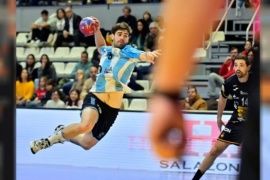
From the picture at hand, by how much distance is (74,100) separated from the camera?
5.37 metres

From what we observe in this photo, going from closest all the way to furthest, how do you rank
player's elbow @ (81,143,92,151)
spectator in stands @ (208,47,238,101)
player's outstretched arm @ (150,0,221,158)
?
player's outstretched arm @ (150,0,221,158) → player's elbow @ (81,143,92,151) → spectator in stands @ (208,47,238,101)

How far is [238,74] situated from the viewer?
4555 millimetres

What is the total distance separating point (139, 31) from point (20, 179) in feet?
5.38

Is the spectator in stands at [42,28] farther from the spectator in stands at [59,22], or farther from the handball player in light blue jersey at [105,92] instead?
the handball player in light blue jersey at [105,92]

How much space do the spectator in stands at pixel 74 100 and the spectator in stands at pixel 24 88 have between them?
40cm

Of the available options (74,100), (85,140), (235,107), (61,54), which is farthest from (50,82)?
(235,107)

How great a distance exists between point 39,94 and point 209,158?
1.59m

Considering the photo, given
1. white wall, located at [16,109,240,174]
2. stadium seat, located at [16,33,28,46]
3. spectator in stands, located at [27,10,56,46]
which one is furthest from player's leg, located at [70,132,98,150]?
spectator in stands, located at [27,10,56,46]

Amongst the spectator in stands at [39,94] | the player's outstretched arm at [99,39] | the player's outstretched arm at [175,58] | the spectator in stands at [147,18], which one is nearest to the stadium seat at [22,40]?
the spectator in stands at [39,94]

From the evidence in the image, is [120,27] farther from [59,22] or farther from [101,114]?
[59,22]

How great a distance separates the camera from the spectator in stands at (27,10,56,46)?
6.77 m

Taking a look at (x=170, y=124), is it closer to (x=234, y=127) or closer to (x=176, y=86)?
(x=176, y=86)

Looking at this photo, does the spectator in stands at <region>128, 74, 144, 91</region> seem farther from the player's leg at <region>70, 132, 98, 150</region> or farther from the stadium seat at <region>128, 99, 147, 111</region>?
the player's leg at <region>70, 132, 98, 150</region>

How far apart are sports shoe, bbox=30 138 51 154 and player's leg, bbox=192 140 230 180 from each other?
1.08m
